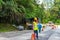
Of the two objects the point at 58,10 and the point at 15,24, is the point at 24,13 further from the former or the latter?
the point at 58,10

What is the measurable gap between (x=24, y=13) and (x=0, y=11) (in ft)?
14.2

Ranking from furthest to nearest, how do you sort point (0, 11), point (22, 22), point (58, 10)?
point (58, 10) < point (22, 22) < point (0, 11)

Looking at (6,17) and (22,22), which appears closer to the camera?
(6,17)

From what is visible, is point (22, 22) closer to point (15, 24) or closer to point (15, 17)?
point (15, 24)

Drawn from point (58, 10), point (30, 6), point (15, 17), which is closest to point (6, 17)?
point (15, 17)

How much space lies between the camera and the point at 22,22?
37.8 meters

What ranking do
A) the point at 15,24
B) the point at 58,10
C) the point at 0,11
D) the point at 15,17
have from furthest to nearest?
the point at 58,10 → the point at 15,24 → the point at 15,17 → the point at 0,11

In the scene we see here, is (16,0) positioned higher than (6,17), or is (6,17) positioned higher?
(16,0)

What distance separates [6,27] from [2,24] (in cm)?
201

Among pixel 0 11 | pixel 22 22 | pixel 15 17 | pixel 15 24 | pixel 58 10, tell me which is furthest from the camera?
pixel 58 10

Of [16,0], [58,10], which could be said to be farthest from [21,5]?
[58,10]

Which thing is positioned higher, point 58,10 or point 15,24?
point 15,24

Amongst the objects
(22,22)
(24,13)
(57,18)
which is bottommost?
(57,18)

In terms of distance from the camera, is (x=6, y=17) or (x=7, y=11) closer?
(x=7, y=11)
